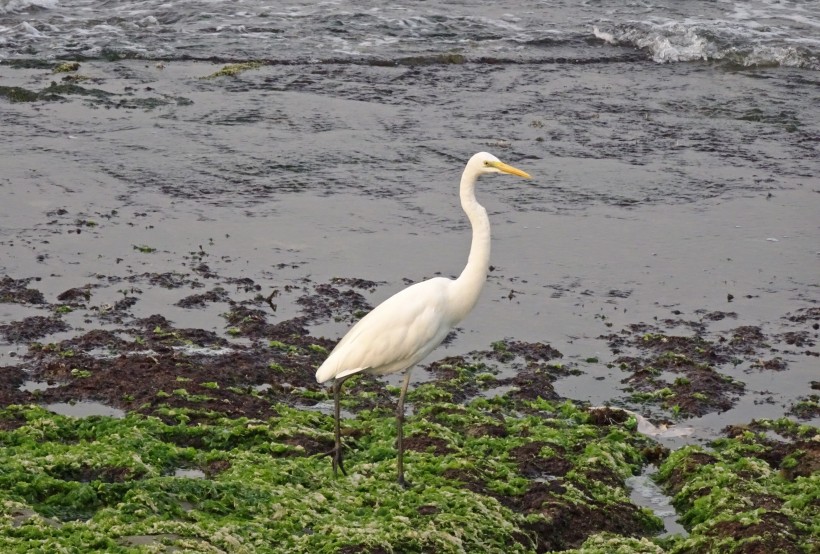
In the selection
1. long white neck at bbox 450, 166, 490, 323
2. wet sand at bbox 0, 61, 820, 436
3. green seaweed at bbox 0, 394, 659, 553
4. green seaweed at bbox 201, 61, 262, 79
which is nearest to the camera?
green seaweed at bbox 0, 394, 659, 553

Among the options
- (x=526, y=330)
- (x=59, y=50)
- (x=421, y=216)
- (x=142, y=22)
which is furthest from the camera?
(x=142, y=22)

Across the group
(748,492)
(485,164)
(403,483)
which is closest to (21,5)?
(485,164)

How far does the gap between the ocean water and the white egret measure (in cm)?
1469

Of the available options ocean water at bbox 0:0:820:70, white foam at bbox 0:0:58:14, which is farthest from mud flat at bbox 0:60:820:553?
white foam at bbox 0:0:58:14

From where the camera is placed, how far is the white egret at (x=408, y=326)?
8055 millimetres

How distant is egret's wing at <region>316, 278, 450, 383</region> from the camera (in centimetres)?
806

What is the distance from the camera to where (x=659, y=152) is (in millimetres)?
17172

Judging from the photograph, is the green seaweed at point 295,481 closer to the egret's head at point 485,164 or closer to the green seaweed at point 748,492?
the green seaweed at point 748,492

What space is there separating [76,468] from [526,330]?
17.1 ft

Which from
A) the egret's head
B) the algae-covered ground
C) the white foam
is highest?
the egret's head

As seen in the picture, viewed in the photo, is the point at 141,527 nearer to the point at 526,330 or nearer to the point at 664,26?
the point at 526,330

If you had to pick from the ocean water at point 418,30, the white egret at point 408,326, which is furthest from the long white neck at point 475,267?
the ocean water at point 418,30

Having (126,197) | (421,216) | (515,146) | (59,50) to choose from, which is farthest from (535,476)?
(59,50)

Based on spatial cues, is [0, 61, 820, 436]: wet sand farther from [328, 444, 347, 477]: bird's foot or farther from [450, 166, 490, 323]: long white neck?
[328, 444, 347, 477]: bird's foot
